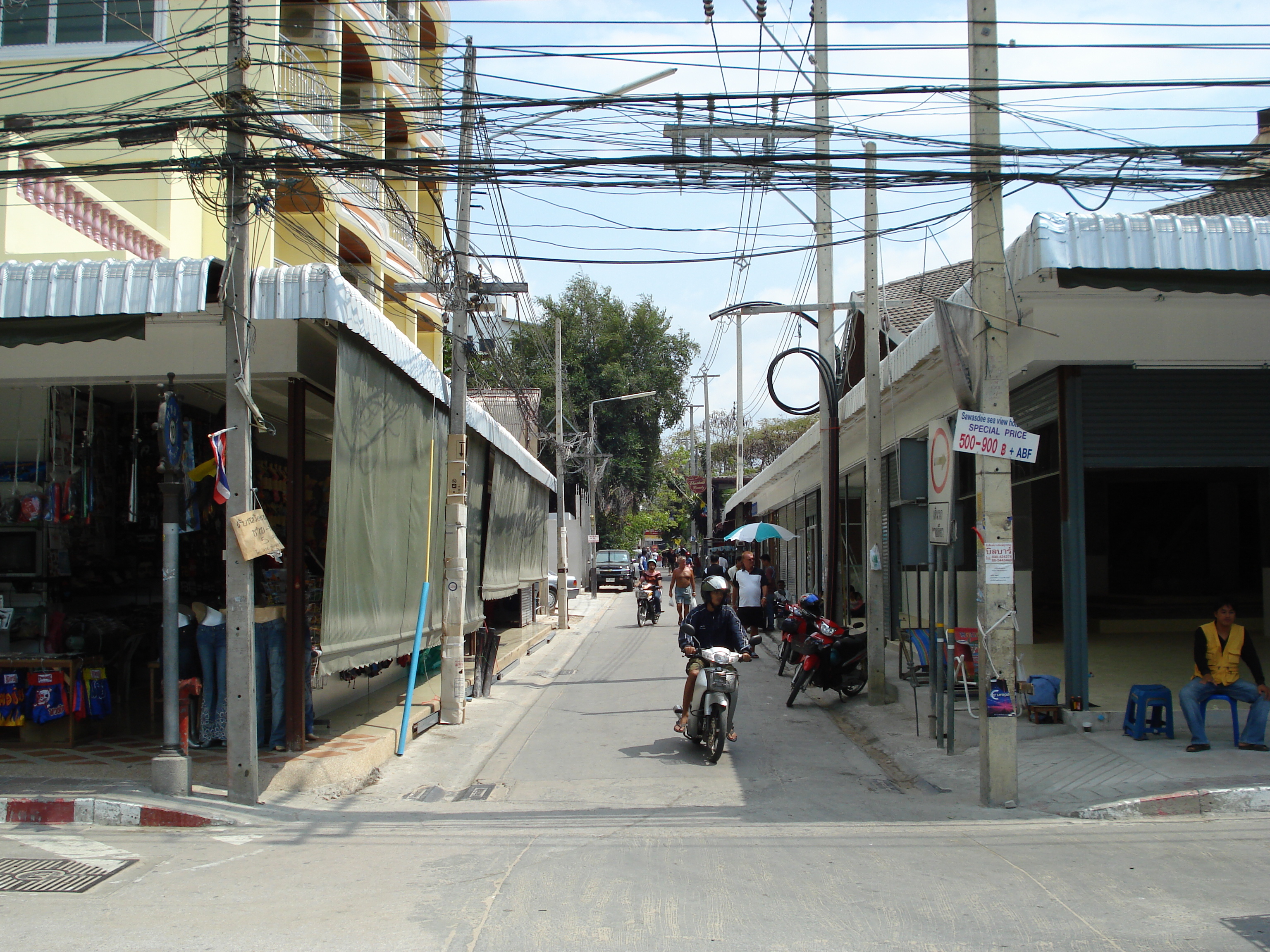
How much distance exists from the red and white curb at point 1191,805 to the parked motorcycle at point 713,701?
347 centimetres

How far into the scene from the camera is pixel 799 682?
42.0 ft

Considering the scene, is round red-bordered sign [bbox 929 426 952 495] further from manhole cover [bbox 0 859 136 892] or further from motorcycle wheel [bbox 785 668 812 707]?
manhole cover [bbox 0 859 136 892]

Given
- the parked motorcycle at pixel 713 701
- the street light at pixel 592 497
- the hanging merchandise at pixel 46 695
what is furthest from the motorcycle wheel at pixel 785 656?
the street light at pixel 592 497

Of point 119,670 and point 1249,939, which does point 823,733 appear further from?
point 119,670

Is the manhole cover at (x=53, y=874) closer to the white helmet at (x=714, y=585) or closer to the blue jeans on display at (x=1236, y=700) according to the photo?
the white helmet at (x=714, y=585)

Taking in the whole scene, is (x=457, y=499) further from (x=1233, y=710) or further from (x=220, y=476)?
(x=1233, y=710)

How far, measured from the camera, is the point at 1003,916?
4945mm

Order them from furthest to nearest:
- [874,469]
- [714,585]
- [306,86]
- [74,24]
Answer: [306,86], [74,24], [874,469], [714,585]

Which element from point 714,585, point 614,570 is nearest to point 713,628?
point 714,585

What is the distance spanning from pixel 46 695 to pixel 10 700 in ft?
1.11

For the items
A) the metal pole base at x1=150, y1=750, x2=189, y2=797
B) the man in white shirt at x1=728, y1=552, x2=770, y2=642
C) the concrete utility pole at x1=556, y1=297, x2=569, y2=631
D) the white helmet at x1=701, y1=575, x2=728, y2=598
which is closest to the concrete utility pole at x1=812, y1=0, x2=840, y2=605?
the man in white shirt at x1=728, y1=552, x2=770, y2=642

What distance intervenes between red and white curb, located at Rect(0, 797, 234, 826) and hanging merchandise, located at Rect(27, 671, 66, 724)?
69.1 inches

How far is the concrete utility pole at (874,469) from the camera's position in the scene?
12.3 m

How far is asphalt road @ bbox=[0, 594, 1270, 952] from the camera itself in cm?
474
